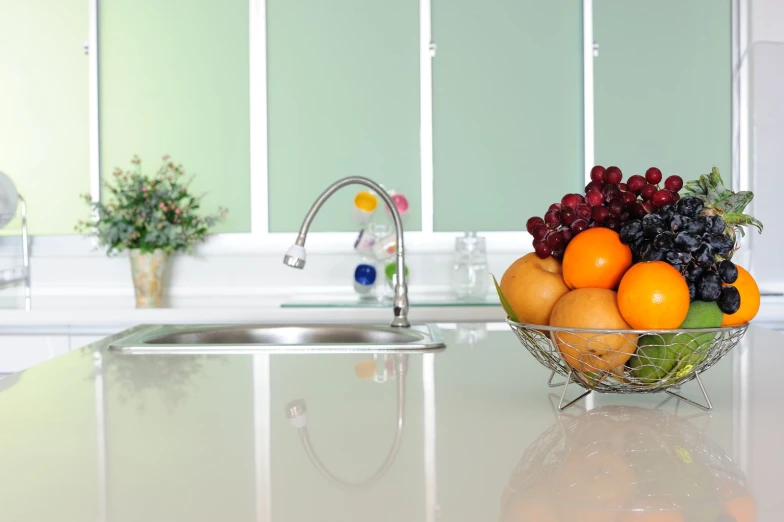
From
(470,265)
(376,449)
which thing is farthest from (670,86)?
(376,449)

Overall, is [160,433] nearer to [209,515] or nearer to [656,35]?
[209,515]

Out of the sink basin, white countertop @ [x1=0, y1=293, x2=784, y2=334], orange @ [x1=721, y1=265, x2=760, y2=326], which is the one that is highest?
orange @ [x1=721, y1=265, x2=760, y2=326]

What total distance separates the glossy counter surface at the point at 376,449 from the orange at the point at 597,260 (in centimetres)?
14

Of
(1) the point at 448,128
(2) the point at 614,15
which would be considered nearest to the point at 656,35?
(2) the point at 614,15

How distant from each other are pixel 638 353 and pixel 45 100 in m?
2.89

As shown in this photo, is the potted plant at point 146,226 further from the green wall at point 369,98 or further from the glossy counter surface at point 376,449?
the glossy counter surface at point 376,449

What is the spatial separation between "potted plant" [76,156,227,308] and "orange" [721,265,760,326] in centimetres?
230

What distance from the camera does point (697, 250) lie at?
2.77ft

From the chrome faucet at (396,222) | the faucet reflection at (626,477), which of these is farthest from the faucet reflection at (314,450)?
the chrome faucet at (396,222)

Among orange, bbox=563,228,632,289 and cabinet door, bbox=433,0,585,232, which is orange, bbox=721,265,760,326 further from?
cabinet door, bbox=433,0,585,232

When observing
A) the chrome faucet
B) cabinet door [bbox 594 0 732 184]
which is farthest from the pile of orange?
cabinet door [bbox 594 0 732 184]

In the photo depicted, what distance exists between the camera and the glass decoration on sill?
3006 mm

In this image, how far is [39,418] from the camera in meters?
0.86

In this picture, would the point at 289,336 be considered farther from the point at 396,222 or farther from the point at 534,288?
the point at 534,288
